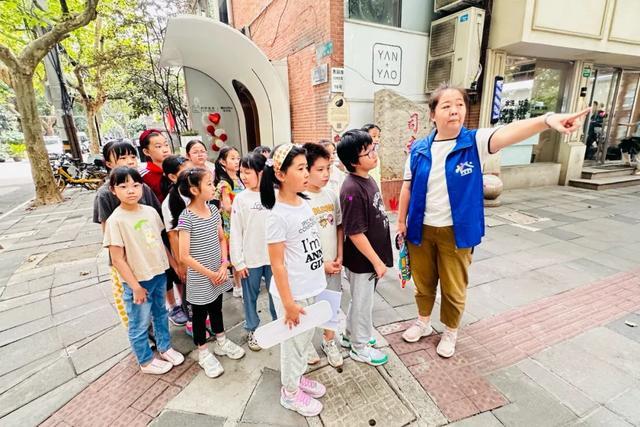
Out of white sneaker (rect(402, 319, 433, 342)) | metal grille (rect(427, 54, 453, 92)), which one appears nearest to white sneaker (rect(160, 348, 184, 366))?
white sneaker (rect(402, 319, 433, 342))

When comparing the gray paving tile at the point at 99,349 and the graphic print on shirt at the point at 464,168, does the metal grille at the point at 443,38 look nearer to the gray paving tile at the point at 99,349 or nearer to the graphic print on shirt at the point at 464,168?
the graphic print on shirt at the point at 464,168

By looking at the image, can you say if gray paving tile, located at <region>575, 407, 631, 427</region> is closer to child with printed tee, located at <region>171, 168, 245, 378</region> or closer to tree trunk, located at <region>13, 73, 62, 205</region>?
child with printed tee, located at <region>171, 168, 245, 378</region>

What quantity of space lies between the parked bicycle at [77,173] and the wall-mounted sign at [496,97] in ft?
35.2

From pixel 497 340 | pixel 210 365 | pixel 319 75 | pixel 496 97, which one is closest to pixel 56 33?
pixel 319 75

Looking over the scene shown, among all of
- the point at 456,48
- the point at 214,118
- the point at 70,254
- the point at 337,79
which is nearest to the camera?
the point at 70,254

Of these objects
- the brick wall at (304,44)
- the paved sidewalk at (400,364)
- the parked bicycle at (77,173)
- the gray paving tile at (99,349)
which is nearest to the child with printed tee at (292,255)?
the paved sidewalk at (400,364)

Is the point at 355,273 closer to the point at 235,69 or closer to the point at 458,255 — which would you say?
the point at 458,255

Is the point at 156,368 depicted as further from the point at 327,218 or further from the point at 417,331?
the point at 417,331

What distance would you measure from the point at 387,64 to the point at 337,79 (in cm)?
132

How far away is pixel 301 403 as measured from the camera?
1835 millimetres

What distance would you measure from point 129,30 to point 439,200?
1378 centimetres

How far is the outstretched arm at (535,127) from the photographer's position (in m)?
1.52

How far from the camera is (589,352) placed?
91.1 inches

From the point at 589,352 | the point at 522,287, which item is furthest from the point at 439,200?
the point at 522,287
